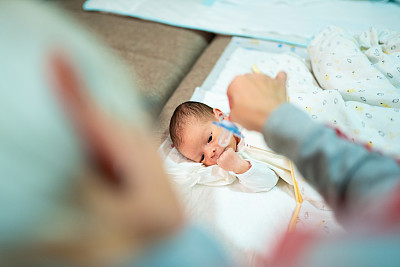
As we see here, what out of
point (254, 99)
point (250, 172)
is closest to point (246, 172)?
point (250, 172)

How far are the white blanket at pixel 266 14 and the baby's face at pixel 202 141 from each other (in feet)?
2.93

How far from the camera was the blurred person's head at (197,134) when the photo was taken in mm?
1137

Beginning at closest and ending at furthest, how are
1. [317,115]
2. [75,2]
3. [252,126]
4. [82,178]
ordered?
1. [82,178]
2. [252,126]
3. [317,115]
4. [75,2]

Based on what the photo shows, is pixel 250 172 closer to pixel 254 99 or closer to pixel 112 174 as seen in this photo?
pixel 254 99

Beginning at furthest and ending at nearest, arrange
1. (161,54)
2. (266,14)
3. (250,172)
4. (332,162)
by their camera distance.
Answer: (266,14)
(161,54)
(250,172)
(332,162)

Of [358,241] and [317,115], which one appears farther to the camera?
[317,115]

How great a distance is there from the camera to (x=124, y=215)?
0.25 m

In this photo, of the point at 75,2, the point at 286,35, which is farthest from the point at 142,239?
the point at 75,2

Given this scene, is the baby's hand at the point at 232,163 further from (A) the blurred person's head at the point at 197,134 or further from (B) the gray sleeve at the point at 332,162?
(B) the gray sleeve at the point at 332,162

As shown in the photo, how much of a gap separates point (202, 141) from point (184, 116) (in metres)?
0.12

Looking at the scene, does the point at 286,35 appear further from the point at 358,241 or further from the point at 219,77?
the point at 358,241

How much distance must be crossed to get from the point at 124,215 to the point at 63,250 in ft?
0.18

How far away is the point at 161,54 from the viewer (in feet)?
5.64

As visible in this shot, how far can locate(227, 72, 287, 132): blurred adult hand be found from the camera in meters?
0.59
